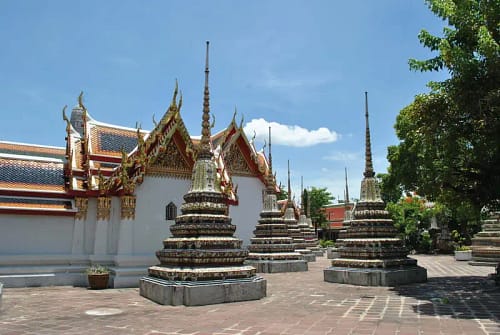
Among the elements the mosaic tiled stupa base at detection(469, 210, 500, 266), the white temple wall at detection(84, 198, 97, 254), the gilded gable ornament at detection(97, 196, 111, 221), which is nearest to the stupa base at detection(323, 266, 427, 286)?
the gilded gable ornament at detection(97, 196, 111, 221)

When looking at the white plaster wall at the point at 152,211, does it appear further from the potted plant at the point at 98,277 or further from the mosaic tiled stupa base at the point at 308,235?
the mosaic tiled stupa base at the point at 308,235

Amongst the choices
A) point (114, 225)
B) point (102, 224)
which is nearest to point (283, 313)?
point (114, 225)

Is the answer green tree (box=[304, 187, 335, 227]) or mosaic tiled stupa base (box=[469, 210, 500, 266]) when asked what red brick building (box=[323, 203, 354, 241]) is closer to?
green tree (box=[304, 187, 335, 227])

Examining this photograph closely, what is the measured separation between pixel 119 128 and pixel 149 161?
Answer: 359cm

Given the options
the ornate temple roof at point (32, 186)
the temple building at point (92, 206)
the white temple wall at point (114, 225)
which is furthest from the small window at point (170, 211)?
the ornate temple roof at point (32, 186)

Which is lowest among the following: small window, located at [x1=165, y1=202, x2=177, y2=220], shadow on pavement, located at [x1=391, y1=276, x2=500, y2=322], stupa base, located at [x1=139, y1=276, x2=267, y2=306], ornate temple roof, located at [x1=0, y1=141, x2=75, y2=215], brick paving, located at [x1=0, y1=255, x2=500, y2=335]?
brick paving, located at [x1=0, y1=255, x2=500, y2=335]

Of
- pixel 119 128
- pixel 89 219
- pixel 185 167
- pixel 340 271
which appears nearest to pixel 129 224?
pixel 89 219

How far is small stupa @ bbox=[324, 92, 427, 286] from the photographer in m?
12.5

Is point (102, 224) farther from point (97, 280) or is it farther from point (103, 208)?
point (97, 280)

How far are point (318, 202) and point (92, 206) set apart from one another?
132ft

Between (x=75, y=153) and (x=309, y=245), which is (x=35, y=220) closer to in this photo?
(x=75, y=153)

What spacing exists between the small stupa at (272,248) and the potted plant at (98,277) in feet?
20.9

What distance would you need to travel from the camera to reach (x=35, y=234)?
1381 cm

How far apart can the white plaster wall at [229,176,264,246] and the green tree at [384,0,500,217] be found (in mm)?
13578
